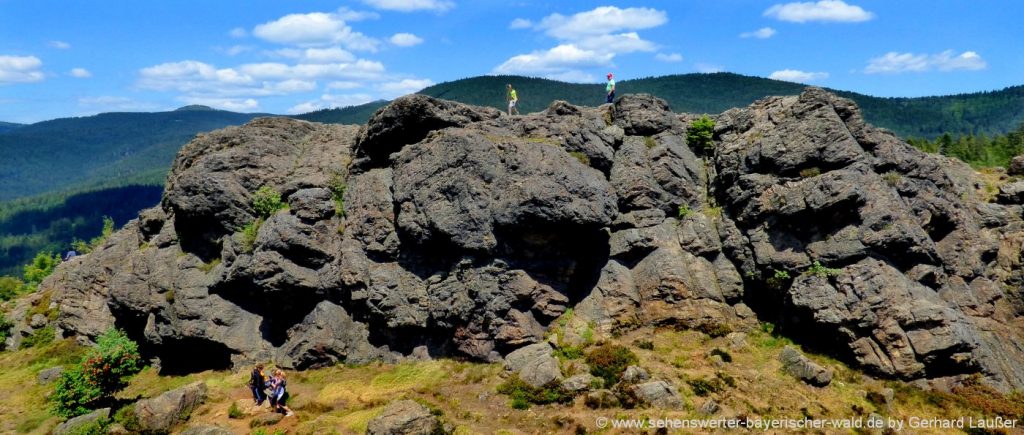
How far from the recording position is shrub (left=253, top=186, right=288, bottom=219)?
125 ft

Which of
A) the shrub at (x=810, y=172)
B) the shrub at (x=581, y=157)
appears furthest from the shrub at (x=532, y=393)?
the shrub at (x=810, y=172)

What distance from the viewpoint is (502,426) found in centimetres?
2422

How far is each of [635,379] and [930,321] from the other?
15.0 metres

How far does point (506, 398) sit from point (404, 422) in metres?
5.78

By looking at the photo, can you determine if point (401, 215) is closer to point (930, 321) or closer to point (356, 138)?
point (356, 138)

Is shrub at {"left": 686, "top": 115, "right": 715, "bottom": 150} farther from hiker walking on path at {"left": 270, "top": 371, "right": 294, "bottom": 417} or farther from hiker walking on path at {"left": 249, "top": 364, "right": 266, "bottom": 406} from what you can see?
hiker walking on path at {"left": 249, "top": 364, "right": 266, "bottom": 406}

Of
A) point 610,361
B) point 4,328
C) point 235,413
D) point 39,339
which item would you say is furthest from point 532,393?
point 4,328

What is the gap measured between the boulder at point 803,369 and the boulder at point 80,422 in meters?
36.8

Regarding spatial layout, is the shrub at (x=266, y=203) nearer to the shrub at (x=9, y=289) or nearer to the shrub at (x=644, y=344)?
the shrub at (x=644, y=344)

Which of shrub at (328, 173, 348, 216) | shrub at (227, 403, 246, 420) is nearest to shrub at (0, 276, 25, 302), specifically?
shrub at (328, 173, 348, 216)

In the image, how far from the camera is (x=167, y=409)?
2711 cm

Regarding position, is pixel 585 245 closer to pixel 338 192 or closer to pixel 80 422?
pixel 338 192

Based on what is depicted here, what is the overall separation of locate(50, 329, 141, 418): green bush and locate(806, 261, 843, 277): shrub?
132ft

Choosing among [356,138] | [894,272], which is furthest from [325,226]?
[894,272]
